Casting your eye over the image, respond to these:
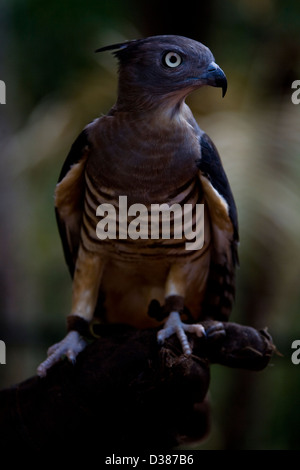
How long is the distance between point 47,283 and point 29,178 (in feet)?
2.74

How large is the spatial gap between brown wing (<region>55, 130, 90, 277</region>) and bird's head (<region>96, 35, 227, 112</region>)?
0.21 metres

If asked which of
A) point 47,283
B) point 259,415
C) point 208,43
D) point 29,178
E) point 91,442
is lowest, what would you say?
point 259,415

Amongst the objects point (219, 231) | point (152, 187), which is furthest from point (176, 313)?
point (152, 187)

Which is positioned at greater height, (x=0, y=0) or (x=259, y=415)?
(x=0, y=0)

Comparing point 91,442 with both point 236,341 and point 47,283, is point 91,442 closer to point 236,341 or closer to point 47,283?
point 236,341

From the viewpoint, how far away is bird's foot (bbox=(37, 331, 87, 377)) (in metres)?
1.85

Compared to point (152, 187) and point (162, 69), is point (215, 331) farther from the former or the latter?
point (162, 69)

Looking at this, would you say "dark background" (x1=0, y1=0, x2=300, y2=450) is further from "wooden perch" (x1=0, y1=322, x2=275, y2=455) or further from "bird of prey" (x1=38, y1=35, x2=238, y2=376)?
"wooden perch" (x1=0, y1=322, x2=275, y2=455)

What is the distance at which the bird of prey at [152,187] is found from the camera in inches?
67.3

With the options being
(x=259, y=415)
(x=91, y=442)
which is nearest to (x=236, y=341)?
(x=91, y=442)

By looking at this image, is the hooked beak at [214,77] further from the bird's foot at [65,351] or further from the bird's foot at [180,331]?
the bird's foot at [65,351]

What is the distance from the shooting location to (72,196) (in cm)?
196

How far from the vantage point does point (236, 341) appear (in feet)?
5.78

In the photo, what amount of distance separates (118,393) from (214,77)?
0.98 metres
